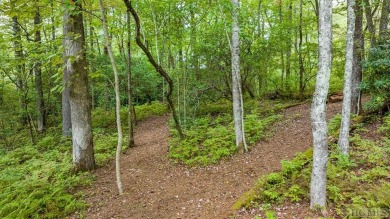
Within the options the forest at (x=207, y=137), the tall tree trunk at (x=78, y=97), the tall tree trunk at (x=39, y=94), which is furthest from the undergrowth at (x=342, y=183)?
the tall tree trunk at (x=39, y=94)

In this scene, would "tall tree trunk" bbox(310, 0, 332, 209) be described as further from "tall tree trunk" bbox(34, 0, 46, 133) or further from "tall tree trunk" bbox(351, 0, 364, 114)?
"tall tree trunk" bbox(34, 0, 46, 133)

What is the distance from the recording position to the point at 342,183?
15.2ft

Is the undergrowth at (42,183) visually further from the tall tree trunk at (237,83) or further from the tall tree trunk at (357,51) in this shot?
the tall tree trunk at (357,51)

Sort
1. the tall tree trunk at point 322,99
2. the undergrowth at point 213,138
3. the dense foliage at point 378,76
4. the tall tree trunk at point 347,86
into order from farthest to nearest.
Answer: the undergrowth at point 213,138 → the dense foliage at point 378,76 → the tall tree trunk at point 347,86 → the tall tree trunk at point 322,99

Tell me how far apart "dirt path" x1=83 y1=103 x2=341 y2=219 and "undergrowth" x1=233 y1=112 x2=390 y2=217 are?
59 cm

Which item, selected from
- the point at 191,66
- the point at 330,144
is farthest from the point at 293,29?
the point at 330,144

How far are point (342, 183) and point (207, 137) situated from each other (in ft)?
16.4

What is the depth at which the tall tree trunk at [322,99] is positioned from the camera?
12.7 ft

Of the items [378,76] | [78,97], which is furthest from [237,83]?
[78,97]

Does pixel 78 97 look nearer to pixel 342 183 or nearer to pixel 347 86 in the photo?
pixel 342 183

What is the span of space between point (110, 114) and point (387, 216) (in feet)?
42.5

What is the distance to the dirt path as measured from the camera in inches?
196

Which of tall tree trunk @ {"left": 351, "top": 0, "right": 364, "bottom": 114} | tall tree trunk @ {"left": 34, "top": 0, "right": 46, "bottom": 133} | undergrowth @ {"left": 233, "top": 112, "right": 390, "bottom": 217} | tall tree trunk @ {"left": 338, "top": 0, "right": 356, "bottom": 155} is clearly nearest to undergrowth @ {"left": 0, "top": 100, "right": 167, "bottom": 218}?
tall tree trunk @ {"left": 34, "top": 0, "right": 46, "bottom": 133}

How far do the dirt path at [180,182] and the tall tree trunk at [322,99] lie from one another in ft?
5.64
